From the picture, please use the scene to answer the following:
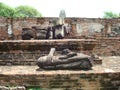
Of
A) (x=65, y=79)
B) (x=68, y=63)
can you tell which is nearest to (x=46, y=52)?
(x=68, y=63)

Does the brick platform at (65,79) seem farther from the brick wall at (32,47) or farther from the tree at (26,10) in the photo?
the tree at (26,10)

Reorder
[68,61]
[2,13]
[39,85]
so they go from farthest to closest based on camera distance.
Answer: [2,13], [68,61], [39,85]

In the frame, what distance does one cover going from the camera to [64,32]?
827cm

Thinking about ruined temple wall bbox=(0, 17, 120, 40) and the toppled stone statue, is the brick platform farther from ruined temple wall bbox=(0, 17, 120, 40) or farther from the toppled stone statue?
ruined temple wall bbox=(0, 17, 120, 40)

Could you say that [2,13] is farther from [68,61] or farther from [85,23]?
[68,61]

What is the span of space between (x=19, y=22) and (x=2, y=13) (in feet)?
45.5

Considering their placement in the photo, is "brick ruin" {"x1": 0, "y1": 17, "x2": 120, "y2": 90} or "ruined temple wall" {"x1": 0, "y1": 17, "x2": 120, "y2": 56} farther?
"ruined temple wall" {"x1": 0, "y1": 17, "x2": 120, "y2": 56}

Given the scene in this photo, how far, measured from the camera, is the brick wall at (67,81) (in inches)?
195

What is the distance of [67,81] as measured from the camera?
5012mm

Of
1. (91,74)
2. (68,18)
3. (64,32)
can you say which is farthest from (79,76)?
(68,18)

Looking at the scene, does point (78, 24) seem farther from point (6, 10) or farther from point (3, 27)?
point (6, 10)

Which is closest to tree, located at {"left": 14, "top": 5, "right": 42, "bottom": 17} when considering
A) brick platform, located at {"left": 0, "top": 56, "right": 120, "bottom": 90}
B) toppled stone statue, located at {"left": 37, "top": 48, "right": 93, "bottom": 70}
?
toppled stone statue, located at {"left": 37, "top": 48, "right": 93, "bottom": 70}

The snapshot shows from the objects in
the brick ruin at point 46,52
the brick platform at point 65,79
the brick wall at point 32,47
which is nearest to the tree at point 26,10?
the brick ruin at point 46,52

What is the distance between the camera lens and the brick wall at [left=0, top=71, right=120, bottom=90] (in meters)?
4.96
